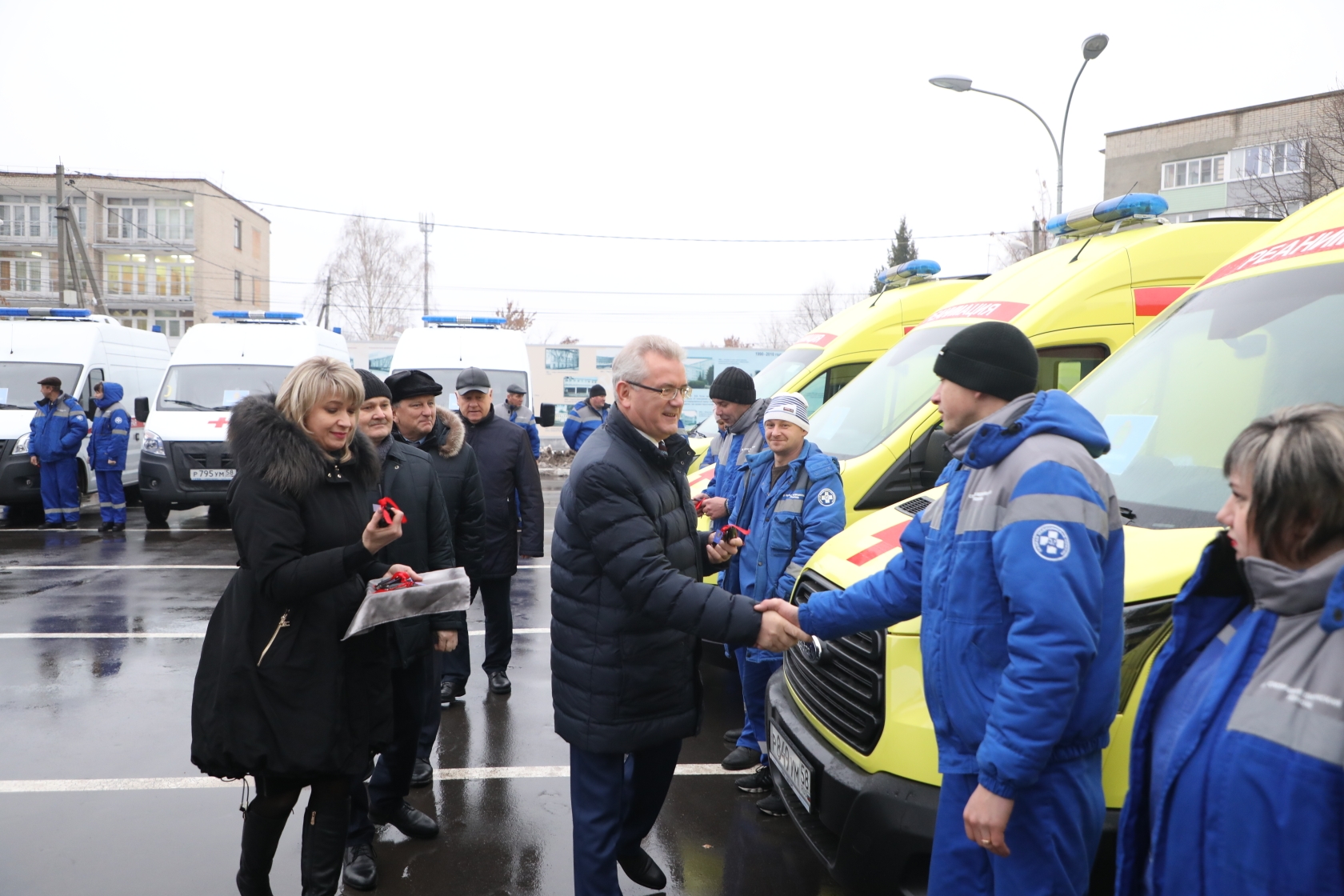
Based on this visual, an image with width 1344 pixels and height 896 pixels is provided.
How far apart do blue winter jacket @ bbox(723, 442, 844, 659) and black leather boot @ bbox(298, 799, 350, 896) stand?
6.21 feet

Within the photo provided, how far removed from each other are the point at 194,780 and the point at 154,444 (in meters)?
7.90

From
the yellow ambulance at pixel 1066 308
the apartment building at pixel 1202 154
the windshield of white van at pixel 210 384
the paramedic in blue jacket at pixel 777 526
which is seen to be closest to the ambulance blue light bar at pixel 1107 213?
the yellow ambulance at pixel 1066 308

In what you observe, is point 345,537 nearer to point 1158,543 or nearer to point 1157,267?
point 1158,543

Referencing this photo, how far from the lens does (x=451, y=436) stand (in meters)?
4.42

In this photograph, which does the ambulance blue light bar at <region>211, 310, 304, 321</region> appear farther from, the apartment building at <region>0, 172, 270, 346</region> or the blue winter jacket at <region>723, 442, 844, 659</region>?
the apartment building at <region>0, 172, 270, 346</region>

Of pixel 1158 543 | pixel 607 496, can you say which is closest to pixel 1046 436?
pixel 1158 543

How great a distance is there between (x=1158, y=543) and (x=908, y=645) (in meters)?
0.76

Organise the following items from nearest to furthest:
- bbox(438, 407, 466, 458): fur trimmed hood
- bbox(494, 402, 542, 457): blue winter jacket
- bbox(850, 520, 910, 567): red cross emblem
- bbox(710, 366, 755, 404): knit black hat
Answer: bbox(850, 520, 910, 567): red cross emblem < bbox(438, 407, 466, 458): fur trimmed hood < bbox(710, 366, 755, 404): knit black hat < bbox(494, 402, 542, 457): blue winter jacket

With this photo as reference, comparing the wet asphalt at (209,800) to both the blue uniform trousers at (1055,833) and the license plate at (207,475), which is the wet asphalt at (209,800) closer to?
the blue uniform trousers at (1055,833)

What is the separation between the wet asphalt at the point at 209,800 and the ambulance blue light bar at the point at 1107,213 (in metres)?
3.49

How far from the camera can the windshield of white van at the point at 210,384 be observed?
1144 centimetres

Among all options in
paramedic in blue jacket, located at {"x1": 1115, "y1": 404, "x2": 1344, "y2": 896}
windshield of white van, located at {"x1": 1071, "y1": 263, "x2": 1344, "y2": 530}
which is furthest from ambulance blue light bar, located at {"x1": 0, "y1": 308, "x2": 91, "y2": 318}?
paramedic in blue jacket, located at {"x1": 1115, "y1": 404, "x2": 1344, "y2": 896}

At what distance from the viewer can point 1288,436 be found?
4.74ft

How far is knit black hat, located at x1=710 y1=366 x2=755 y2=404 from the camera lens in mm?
5297
